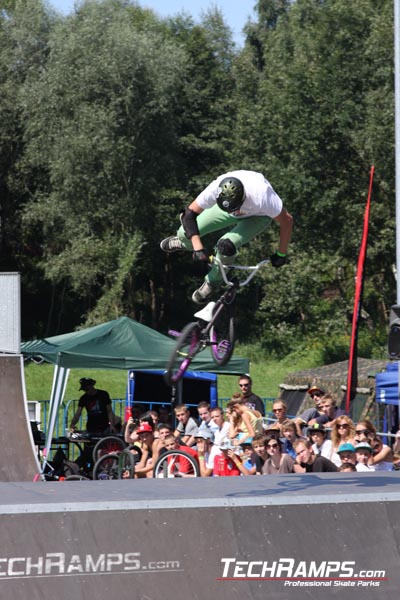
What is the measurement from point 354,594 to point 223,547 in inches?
44.5

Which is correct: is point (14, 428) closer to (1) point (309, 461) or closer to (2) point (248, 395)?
(2) point (248, 395)

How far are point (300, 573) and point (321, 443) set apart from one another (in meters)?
3.98

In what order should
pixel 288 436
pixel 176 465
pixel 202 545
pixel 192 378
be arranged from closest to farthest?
pixel 202 545
pixel 176 465
pixel 288 436
pixel 192 378

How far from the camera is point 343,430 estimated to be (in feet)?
37.2

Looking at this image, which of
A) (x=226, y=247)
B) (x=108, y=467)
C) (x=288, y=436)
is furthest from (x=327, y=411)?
(x=226, y=247)

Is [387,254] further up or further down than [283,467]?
further up

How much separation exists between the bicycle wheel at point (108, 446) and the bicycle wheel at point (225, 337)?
5282 millimetres

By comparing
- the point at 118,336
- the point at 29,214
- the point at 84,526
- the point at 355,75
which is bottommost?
the point at 84,526

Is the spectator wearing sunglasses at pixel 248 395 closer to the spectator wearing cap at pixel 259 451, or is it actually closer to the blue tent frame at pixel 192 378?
the spectator wearing cap at pixel 259 451

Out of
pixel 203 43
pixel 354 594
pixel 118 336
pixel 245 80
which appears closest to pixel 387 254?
pixel 245 80

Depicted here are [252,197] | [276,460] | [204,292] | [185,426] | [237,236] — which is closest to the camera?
[252,197]

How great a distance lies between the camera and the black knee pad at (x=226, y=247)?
30.2 ft

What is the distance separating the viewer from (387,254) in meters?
34.8

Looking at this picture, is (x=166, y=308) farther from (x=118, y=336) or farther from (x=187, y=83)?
(x=118, y=336)
